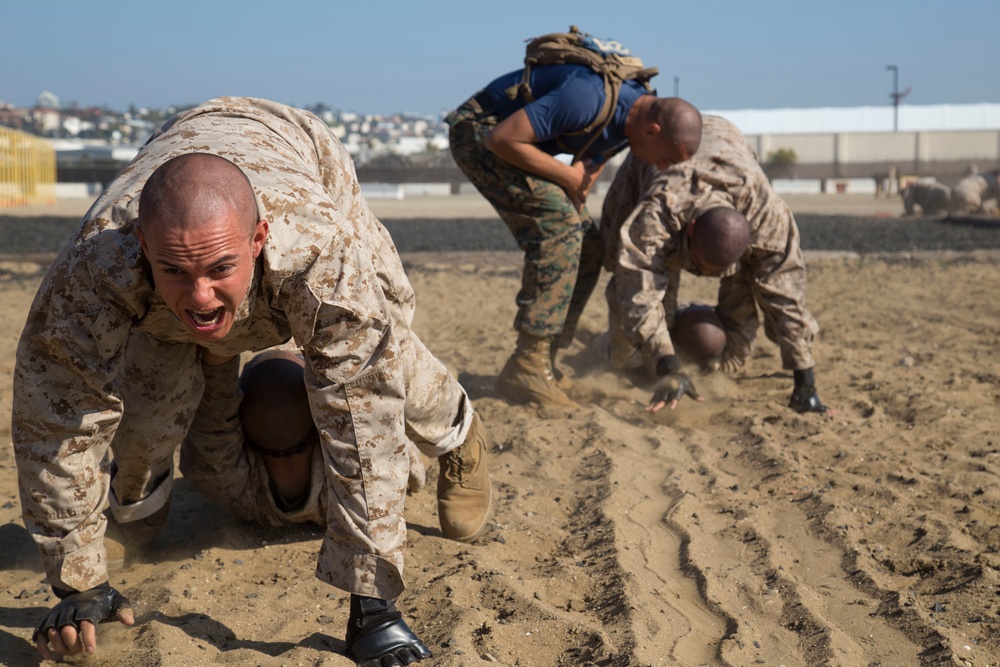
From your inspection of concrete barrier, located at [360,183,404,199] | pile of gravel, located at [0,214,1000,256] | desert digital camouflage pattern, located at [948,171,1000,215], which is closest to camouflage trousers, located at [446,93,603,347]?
pile of gravel, located at [0,214,1000,256]

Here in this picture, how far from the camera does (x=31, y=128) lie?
88.9 m

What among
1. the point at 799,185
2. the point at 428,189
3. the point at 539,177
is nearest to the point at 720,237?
the point at 539,177

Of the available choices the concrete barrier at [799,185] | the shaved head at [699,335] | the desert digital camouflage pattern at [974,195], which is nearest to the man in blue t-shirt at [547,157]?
the shaved head at [699,335]

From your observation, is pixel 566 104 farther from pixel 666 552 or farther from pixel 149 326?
pixel 149 326

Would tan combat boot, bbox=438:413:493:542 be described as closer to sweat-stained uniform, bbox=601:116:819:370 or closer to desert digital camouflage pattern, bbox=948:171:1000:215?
sweat-stained uniform, bbox=601:116:819:370

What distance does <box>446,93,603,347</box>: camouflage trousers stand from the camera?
5047 mm

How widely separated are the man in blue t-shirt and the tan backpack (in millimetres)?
32

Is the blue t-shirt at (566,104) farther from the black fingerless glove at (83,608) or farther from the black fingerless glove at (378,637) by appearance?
the black fingerless glove at (83,608)

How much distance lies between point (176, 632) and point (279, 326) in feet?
2.80

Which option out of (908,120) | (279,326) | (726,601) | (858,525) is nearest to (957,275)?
(858,525)

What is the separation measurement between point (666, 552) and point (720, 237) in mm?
1925

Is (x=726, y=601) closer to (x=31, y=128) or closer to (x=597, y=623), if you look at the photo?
(x=597, y=623)

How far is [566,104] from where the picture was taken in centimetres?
481

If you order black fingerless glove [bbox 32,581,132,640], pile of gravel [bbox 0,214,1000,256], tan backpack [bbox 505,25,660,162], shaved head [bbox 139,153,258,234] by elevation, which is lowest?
black fingerless glove [bbox 32,581,132,640]
